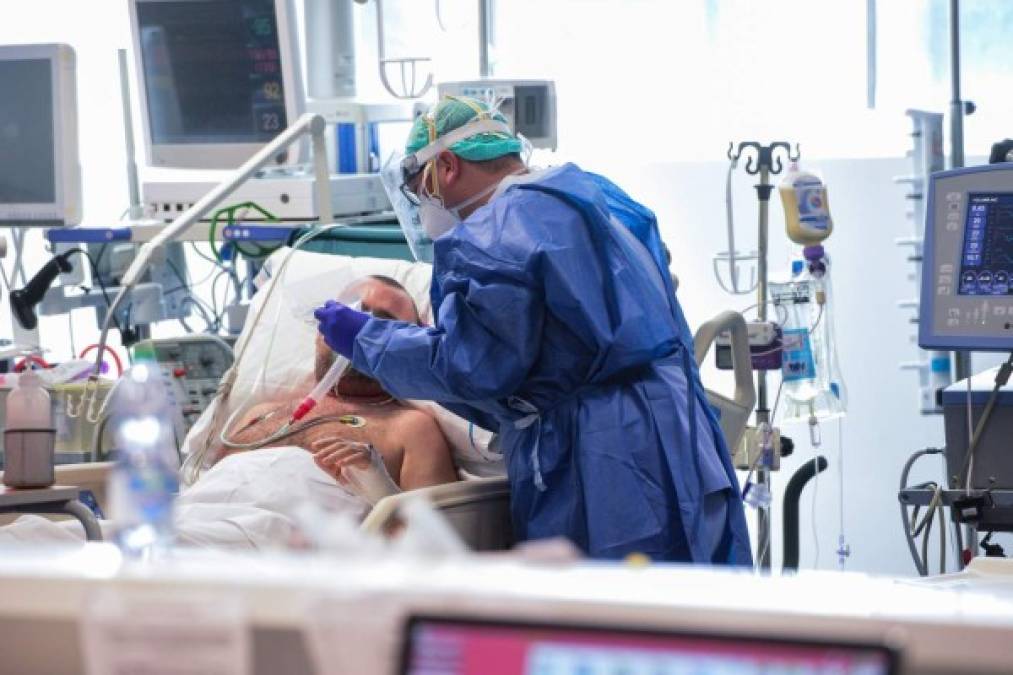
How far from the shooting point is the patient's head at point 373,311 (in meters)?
3.34

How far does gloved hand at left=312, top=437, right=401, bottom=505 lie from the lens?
3.12 m

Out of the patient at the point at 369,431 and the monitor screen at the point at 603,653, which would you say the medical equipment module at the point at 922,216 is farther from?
the monitor screen at the point at 603,653

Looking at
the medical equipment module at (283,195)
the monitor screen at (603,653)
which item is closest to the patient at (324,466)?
the medical equipment module at (283,195)

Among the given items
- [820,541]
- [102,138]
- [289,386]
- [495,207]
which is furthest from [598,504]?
[102,138]

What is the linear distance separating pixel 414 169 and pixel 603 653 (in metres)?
2.19

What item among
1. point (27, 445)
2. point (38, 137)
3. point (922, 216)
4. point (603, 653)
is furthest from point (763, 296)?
point (603, 653)

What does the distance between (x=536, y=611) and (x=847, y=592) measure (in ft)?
0.60

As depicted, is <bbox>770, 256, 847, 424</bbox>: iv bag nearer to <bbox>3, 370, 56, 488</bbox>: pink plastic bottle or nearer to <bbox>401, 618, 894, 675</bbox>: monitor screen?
<bbox>3, 370, 56, 488</bbox>: pink plastic bottle

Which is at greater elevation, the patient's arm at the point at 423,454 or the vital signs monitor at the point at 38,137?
the vital signs monitor at the point at 38,137

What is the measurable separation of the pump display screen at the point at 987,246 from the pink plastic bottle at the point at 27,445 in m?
1.85

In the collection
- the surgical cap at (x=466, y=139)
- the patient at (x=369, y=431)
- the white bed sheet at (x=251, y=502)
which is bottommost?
the white bed sheet at (x=251, y=502)

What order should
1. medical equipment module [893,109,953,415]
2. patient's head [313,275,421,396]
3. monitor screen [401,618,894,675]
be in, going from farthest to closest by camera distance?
medical equipment module [893,109,953,415]
patient's head [313,275,421,396]
monitor screen [401,618,894,675]

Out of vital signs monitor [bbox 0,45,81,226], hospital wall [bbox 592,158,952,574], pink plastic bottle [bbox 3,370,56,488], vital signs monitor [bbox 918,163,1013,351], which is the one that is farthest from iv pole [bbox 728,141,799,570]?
pink plastic bottle [bbox 3,370,56,488]

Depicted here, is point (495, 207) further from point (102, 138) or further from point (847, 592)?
point (102, 138)
